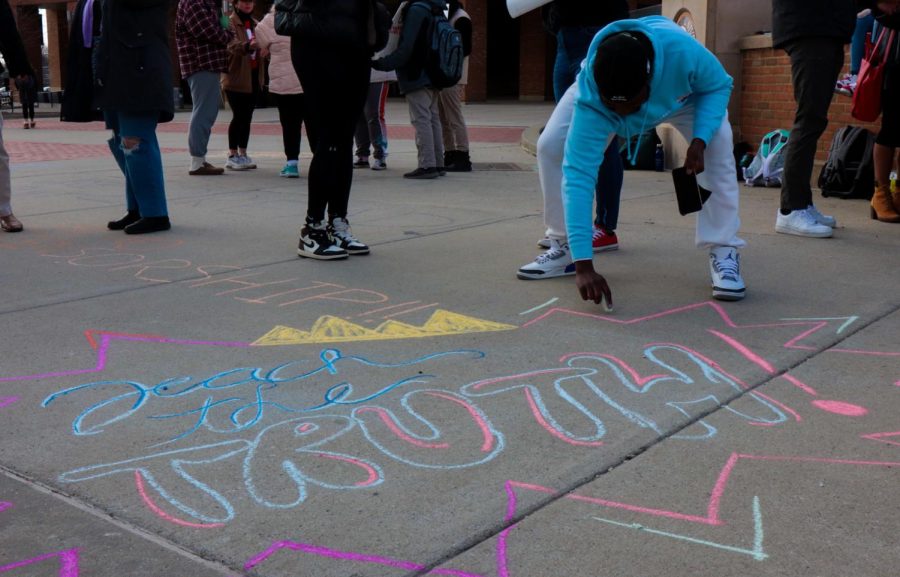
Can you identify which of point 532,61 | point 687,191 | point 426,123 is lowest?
point 687,191

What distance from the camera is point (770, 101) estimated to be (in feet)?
26.6

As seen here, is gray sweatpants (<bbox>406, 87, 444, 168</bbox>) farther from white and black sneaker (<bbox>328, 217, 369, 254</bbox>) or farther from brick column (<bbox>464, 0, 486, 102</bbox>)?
brick column (<bbox>464, 0, 486, 102</bbox>)

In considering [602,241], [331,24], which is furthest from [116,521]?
[602,241]

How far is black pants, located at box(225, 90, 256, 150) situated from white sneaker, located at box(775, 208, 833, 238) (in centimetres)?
544

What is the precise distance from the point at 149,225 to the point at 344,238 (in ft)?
4.85

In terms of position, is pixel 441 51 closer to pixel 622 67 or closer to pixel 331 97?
pixel 331 97

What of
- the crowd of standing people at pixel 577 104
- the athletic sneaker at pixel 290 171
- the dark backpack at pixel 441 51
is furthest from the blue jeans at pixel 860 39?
the athletic sneaker at pixel 290 171

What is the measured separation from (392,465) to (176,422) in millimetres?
709

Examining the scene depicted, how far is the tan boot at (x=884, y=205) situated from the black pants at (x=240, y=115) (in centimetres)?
570

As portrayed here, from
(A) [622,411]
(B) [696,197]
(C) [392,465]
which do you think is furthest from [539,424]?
(B) [696,197]

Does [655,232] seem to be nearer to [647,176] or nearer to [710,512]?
[647,176]

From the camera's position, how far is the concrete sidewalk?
6.72 feet

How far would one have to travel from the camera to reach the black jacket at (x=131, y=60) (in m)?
5.52

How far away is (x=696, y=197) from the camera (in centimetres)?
388
